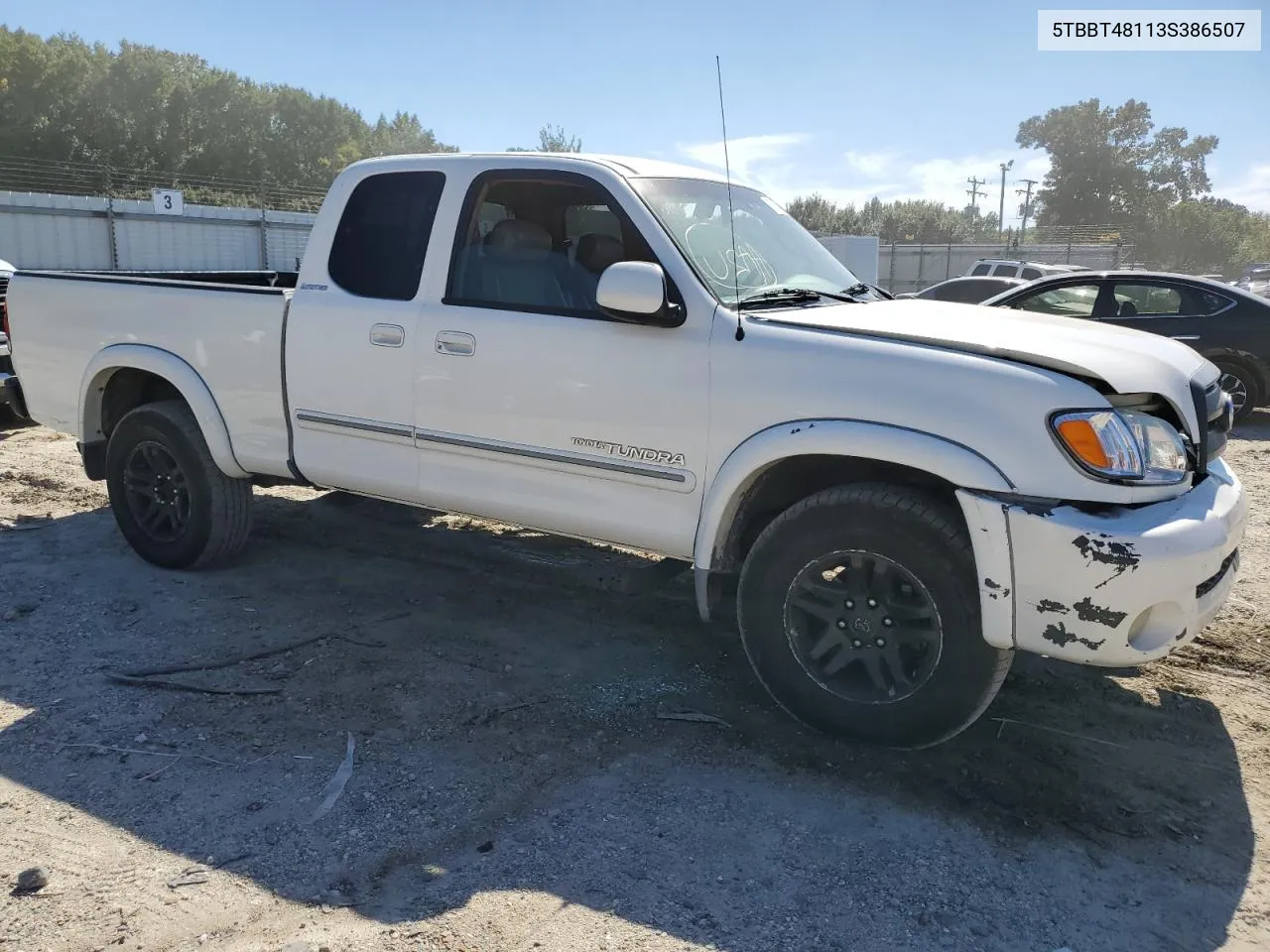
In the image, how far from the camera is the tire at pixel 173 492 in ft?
16.9

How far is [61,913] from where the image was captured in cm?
272

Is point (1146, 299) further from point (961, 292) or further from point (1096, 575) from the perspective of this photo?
point (1096, 575)

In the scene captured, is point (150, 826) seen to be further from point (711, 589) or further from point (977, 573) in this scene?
point (977, 573)

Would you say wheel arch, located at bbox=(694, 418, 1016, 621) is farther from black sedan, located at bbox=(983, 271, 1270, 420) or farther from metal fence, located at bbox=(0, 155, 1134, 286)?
metal fence, located at bbox=(0, 155, 1134, 286)

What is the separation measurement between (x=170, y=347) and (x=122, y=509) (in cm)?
102

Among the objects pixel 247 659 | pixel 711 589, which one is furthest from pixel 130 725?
pixel 711 589

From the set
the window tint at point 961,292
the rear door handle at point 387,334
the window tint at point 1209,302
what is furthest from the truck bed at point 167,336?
the window tint at point 961,292

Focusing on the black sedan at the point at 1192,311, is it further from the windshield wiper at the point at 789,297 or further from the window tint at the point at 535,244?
the window tint at the point at 535,244

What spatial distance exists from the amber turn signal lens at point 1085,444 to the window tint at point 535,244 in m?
1.78

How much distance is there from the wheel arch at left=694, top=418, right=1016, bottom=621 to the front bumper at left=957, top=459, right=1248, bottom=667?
136 millimetres

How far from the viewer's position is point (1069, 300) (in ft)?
33.7

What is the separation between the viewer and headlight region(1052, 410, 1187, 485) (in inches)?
120

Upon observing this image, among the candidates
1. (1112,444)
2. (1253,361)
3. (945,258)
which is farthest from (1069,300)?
(945,258)

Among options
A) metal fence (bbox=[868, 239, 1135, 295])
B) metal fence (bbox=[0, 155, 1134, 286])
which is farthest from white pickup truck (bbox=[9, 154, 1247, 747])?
metal fence (bbox=[868, 239, 1135, 295])
